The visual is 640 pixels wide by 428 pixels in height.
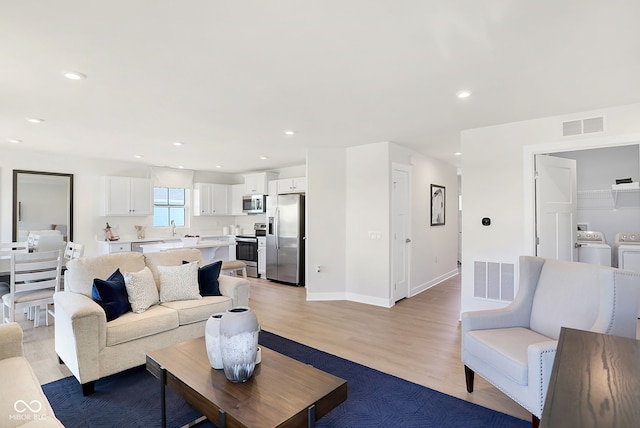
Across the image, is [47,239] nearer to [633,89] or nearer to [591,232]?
[633,89]

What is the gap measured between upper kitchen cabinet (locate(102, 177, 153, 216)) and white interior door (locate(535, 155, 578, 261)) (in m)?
6.81

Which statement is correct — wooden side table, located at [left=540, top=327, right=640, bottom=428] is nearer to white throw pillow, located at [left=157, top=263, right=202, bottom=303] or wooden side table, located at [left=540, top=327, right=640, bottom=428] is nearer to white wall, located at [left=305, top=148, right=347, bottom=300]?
white throw pillow, located at [left=157, top=263, right=202, bottom=303]

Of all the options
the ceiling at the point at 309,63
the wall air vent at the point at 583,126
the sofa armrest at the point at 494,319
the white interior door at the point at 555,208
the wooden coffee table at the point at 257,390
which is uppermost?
the ceiling at the point at 309,63

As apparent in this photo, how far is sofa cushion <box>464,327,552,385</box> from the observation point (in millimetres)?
2031

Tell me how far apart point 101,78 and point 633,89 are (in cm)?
450

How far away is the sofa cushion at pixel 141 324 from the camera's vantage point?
264 cm

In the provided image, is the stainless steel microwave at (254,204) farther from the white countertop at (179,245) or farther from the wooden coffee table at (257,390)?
the wooden coffee table at (257,390)

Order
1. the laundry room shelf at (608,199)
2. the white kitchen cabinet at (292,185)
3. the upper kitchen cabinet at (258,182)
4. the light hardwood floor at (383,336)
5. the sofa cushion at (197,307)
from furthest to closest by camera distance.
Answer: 1. the upper kitchen cabinet at (258,182)
2. the white kitchen cabinet at (292,185)
3. the laundry room shelf at (608,199)
4. the sofa cushion at (197,307)
5. the light hardwood floor at (383,336)

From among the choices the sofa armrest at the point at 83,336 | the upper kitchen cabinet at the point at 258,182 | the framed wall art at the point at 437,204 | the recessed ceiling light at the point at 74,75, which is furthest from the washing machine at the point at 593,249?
the recessed ceiling light at the point at 74,75

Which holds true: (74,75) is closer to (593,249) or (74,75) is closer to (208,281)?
(208,281)

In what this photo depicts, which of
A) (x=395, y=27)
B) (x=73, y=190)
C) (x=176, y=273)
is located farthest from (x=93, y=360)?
(x=73, y=190)

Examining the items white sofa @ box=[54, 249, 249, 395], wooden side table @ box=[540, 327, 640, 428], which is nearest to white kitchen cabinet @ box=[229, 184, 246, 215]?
white sofa @ box=[54, 249, 249, 395]

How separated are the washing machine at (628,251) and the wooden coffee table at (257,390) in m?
5.26

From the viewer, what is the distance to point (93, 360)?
2.49 metres
